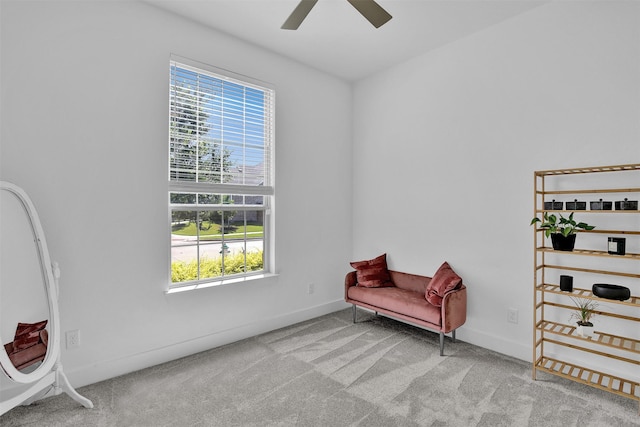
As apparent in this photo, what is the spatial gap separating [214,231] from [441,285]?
222cm

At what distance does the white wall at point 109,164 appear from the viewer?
7.38ft

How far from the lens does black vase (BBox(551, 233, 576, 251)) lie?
239 cm

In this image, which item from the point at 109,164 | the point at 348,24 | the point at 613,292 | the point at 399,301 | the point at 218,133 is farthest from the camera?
the point at 399,301

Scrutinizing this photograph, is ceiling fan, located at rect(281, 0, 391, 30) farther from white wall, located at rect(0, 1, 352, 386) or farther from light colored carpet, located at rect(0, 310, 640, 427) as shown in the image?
light colored carpet, located at rect(0, 310, 640, 427)

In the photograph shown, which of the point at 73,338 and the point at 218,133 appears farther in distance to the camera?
the point at 218,133

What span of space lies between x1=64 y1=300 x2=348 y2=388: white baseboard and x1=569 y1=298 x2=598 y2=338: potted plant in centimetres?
249

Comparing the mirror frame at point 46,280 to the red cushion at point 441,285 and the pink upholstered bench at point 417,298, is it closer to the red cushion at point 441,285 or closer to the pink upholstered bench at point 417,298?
the pink upholstered bench at point 417,298

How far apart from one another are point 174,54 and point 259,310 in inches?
100

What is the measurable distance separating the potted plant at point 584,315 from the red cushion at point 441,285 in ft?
2.87

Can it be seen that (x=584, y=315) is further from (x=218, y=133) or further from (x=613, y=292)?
(x=218, y=133)

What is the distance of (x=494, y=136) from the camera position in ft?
10.1

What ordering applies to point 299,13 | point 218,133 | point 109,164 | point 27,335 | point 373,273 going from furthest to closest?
1. point 373,273
2. point 218,133
3. point 109,164
4. point 299,13
5. point 27,335

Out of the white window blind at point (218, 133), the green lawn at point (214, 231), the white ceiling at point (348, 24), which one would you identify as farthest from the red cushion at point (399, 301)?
the white ceiling at point (348, 24)

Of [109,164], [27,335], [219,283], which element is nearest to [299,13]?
[109,164]
